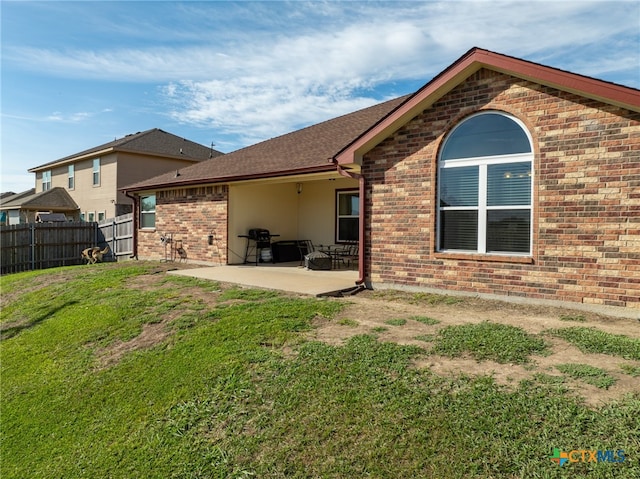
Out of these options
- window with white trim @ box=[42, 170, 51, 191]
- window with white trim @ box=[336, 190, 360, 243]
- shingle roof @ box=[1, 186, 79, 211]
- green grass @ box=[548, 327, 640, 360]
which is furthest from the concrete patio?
window with white trim @ box=[42, 170, 51, 191]

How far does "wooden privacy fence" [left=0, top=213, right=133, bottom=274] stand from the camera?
1622 cm

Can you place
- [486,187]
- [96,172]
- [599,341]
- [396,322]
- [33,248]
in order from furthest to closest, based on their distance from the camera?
[96,172], [33,248], [486,187], [396,322], [599,341]

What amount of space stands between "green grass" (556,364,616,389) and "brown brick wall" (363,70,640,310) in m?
2.60

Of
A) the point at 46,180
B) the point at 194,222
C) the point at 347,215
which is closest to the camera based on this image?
the point at 347,215

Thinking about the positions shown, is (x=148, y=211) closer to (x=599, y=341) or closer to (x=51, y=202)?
(x=51, y=202)

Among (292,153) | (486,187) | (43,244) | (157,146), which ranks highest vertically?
(157,146)

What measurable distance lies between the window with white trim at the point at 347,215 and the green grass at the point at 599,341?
826 centimetres

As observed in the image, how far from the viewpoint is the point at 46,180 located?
1153 inches

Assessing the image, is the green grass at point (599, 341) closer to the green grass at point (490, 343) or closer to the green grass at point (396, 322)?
the green grass at point (490, 343)

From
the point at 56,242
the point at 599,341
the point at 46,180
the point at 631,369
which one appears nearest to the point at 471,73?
the point at 599,341

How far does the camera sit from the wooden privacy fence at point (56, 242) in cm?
1622

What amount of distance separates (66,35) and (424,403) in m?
→ 12.8

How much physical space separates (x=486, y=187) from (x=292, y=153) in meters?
6.73

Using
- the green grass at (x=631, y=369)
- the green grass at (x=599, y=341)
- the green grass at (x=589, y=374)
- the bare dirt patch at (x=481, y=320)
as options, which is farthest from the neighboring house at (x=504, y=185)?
the green grass at (x=589, y=374)
